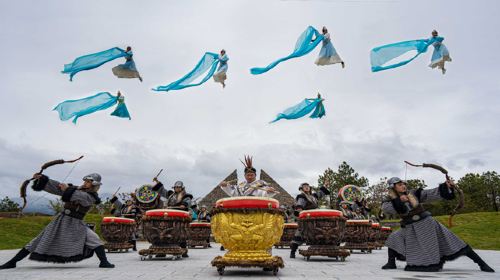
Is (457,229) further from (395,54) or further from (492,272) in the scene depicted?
(492,272)

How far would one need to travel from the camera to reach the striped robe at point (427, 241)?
500cm

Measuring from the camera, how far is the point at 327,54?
30.2 ft

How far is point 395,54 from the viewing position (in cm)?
900

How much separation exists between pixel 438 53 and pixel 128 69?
7639mm

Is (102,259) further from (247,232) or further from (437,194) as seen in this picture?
(437,194)

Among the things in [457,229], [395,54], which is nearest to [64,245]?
[395,54]

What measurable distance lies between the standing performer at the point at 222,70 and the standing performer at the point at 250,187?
4.99 m

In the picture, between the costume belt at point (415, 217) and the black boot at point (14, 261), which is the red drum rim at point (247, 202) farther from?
the black boot at point (14, 261)

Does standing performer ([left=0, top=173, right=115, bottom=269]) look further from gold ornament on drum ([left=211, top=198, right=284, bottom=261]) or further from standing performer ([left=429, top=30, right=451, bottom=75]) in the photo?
standing performer ([left=429, top=30, right=451, bottom=75])

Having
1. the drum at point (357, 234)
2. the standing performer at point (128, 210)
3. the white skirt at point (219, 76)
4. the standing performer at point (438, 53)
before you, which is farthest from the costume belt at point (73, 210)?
the standing performer at point (438, 53)

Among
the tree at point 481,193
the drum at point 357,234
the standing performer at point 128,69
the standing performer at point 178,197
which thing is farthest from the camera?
the tree at point 481,193

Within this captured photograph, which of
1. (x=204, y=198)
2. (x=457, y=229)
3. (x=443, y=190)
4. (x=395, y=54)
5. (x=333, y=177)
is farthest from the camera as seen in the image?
(x=333, y=177)

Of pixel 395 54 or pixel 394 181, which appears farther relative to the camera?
pixel 395 54

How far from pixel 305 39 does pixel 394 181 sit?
16.4ft
